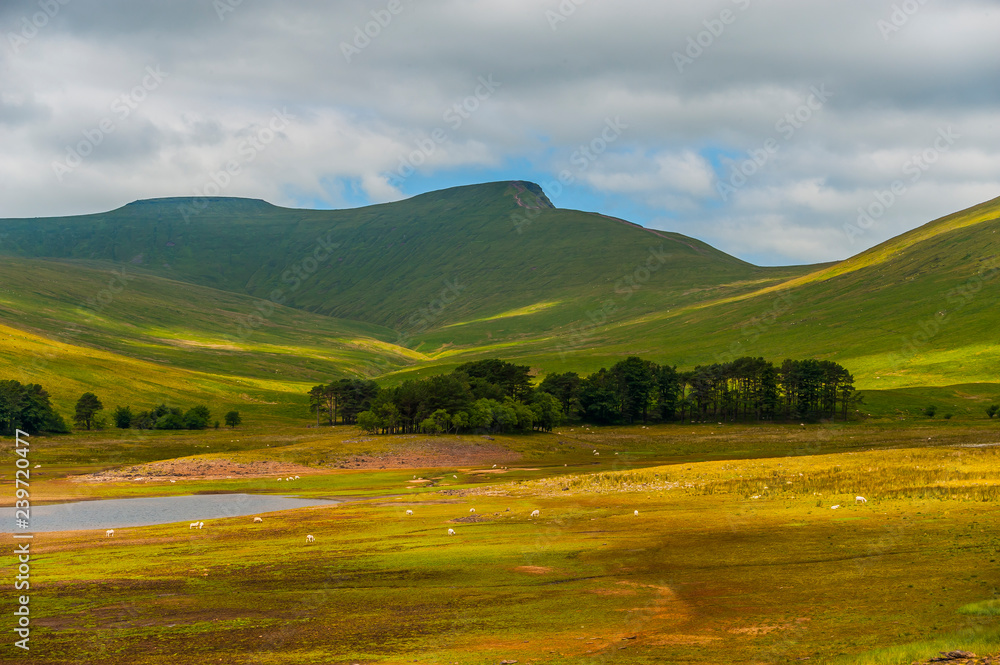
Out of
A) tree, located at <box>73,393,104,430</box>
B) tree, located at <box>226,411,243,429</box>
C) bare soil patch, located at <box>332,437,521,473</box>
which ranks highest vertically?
tree, located at <box>73,393,104,430</box>

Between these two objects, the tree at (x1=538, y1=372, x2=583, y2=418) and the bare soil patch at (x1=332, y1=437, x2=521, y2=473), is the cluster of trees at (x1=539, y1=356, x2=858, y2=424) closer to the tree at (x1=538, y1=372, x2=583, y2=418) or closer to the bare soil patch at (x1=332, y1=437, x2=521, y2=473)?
the tree at (x1=538, y1=372, x2=583, y2=418)

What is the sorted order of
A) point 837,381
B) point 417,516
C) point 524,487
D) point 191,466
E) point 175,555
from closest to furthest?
point 175,555 < point 417,516 < point 524,487 < point 191,466 < point 837,381

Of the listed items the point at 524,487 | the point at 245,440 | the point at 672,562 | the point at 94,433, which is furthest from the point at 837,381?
the point at 94,433

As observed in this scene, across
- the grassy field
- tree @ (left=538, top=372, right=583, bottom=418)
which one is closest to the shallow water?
the grassy field

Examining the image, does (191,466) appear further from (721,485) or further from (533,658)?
(533,658)

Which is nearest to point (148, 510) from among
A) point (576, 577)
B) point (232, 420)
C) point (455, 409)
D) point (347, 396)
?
point (576, 577)

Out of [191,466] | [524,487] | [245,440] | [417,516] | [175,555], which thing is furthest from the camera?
[245,440]

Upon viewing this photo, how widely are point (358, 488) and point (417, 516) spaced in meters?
31.5

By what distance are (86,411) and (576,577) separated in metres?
162

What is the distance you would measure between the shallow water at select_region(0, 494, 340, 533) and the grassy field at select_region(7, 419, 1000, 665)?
7.20m

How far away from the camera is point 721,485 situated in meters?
62.1

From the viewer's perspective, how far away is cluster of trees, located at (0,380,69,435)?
143 meters

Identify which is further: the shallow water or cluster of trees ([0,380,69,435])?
cluster of trees ([0,380,69,435])

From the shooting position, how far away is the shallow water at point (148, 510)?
63819 mm
